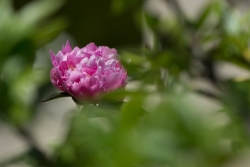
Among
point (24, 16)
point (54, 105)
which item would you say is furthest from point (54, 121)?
point (24, 16)

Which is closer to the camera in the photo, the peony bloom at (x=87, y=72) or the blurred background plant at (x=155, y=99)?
the blurred background plant at (x=155, y=99)

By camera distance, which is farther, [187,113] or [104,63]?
[104,63]

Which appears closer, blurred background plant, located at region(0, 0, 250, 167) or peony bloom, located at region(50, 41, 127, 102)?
blurred background plant, located at region(0, 0, 250, 167)

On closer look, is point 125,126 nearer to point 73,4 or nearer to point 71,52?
point 71,52

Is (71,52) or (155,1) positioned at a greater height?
(155,1)
